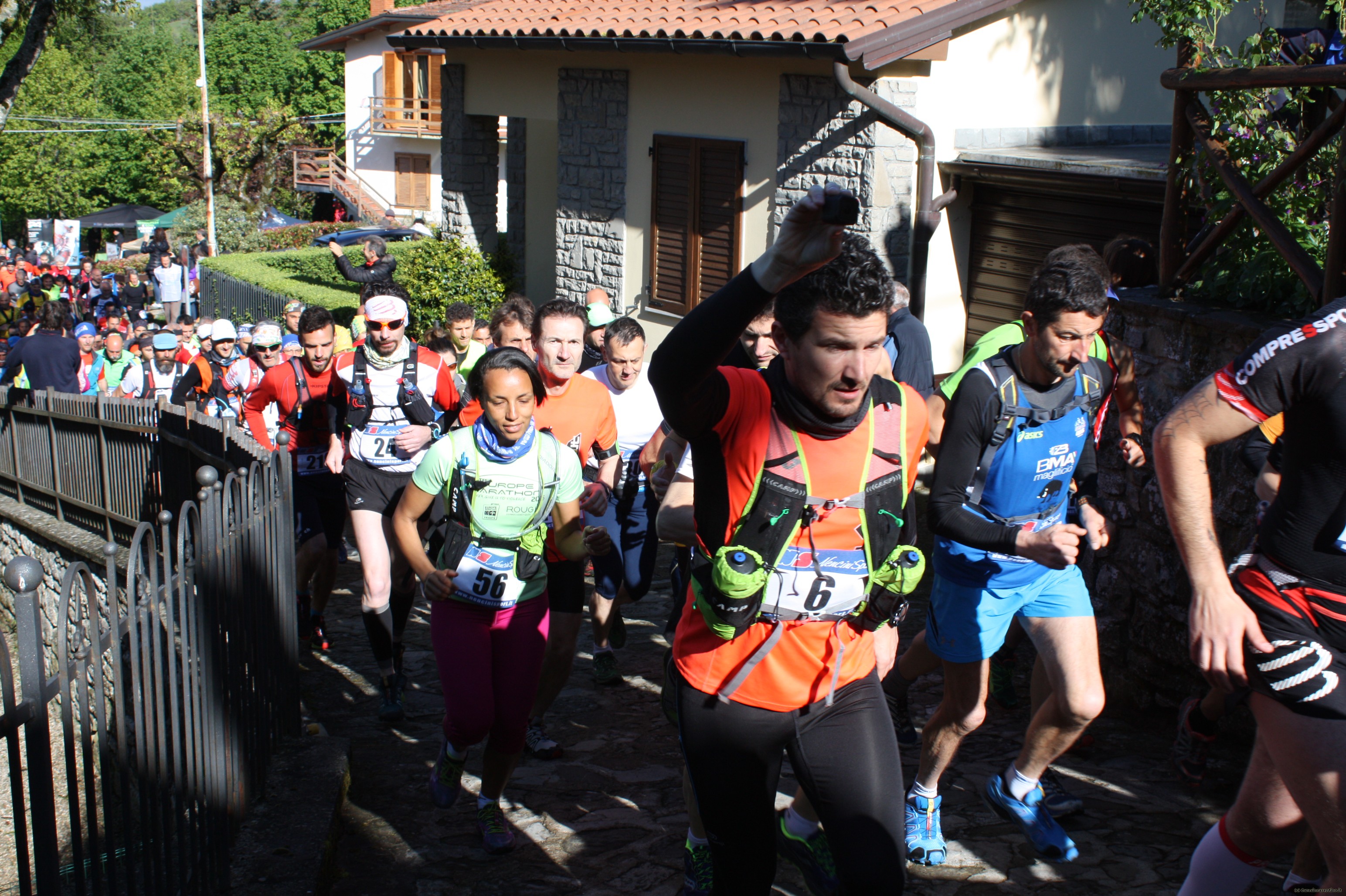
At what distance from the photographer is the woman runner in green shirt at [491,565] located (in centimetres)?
410

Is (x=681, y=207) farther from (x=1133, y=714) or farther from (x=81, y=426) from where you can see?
(x=1133, y=714)

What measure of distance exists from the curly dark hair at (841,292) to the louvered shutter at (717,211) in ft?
30.3

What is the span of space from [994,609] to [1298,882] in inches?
44.5

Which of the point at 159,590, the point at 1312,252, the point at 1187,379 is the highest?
the point at 1312,252

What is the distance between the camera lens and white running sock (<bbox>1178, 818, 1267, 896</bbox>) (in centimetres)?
288

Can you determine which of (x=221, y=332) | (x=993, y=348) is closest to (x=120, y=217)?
(x=221, y=332)

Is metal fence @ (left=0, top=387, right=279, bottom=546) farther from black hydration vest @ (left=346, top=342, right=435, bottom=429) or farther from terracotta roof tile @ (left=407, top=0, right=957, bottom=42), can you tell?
terracotta roof tile @ (left=407, top=0, right=957, bottom=42)

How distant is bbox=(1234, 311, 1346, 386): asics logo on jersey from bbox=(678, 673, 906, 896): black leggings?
114 centimetres

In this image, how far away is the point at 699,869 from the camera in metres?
3.50

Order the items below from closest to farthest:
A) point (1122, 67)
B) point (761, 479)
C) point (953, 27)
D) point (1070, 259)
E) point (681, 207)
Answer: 1. point (761, 479)
2. point (1070, 259)
3. point (953, 27)
4. point (1122, 67)
5. point (681, 207)

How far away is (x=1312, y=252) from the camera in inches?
189

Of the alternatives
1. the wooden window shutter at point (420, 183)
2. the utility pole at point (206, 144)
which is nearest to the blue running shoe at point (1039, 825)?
the utility pole at point (206, 144)

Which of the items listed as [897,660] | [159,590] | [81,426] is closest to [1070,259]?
[897,660]

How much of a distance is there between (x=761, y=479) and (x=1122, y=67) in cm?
1052
